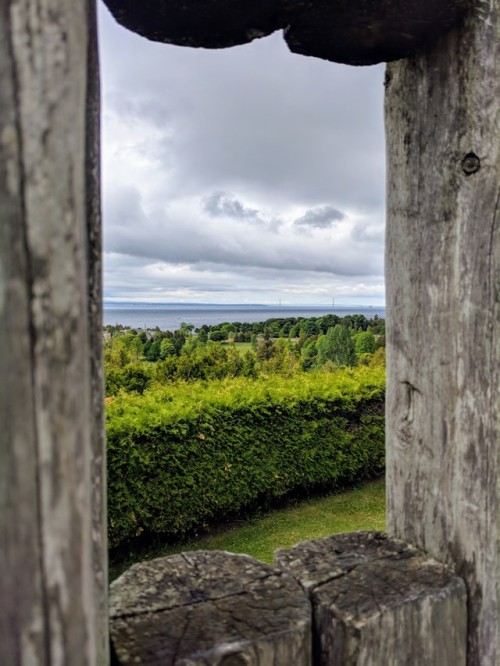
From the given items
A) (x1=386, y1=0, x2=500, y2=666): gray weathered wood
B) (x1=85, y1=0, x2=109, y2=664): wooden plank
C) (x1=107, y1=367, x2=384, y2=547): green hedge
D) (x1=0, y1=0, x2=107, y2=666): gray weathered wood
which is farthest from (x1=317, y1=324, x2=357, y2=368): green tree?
(x1=0, y1=0, x2=107, y2=666): gray weathered wood

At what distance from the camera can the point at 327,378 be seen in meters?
8.12

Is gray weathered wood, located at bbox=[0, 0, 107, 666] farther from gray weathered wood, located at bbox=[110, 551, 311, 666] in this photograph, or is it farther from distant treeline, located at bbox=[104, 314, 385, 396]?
distant treeline, located at bbox=[104, 314, 385, 396]

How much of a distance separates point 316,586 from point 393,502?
1.22 feet

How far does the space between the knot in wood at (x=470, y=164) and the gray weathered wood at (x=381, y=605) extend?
37.3 inches

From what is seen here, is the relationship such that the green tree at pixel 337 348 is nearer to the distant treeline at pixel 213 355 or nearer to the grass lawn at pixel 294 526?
the distant treeline at pixel 213 355

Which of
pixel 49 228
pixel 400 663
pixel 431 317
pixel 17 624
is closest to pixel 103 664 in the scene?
pixel 17 624

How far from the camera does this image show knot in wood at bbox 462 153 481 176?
1234mm

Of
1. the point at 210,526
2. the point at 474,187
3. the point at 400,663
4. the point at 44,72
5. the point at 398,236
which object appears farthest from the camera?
the point at 210,526

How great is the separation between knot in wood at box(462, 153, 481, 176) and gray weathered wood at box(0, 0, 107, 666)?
3.05 ft

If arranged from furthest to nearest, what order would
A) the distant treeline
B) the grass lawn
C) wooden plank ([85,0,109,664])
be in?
the distant treeline
the grass lawn
wooden plank ([85,0,109,664])

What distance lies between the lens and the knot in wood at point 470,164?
1.23m

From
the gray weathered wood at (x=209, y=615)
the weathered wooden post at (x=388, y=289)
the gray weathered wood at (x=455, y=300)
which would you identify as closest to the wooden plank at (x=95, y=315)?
the weathered wooden post at (x=388, y=289)

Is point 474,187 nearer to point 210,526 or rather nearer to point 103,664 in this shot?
point 103,664

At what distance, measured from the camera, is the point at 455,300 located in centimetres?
126
